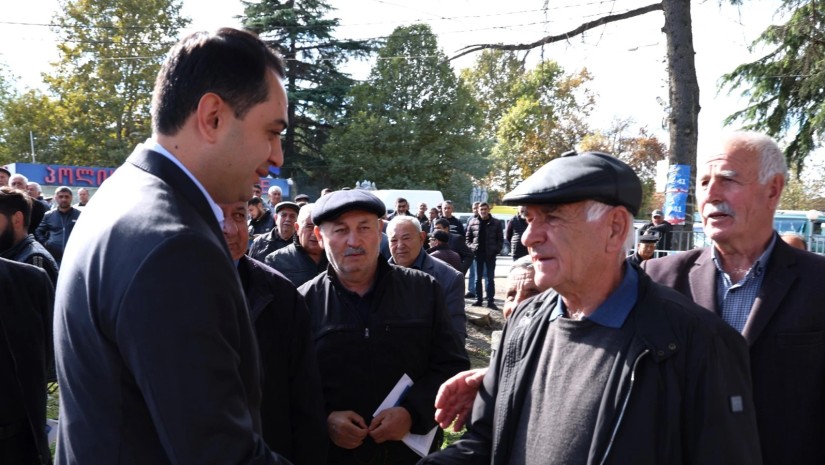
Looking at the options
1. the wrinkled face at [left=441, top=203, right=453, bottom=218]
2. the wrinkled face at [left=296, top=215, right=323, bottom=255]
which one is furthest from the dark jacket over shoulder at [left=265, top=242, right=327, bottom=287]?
the wrinkled face at [left=441, top=203, right=453, bottom=218]

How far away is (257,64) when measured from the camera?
5.14 feet

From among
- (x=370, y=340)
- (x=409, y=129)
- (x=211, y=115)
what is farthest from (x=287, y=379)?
(x=409, y=129)

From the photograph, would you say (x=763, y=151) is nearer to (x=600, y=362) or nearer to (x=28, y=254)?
(x=600, y=362)

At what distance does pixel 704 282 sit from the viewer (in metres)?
2.52

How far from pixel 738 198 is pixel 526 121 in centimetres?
4417

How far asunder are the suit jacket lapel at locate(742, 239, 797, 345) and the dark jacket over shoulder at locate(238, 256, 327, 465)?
1596mm

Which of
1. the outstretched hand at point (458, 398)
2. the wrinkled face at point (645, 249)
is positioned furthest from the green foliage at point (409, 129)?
the outstretched hand at point (458, 398)

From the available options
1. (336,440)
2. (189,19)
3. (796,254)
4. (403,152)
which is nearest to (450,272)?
(336,440)

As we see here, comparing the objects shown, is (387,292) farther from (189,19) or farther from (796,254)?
(189,19)

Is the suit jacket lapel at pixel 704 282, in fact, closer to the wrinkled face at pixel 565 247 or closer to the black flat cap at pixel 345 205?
the wrinkled face at pixel 565 247

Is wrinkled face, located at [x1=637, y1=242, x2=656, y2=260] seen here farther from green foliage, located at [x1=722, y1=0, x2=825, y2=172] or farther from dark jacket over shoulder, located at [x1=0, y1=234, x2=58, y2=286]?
dark jacket over shoulder, located at [x1=0, y1=234, x2=58, y2=286]

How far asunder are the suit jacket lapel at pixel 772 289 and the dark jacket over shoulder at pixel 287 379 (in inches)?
62.8

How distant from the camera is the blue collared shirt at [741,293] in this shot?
238 centimetres

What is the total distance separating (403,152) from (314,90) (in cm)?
607
